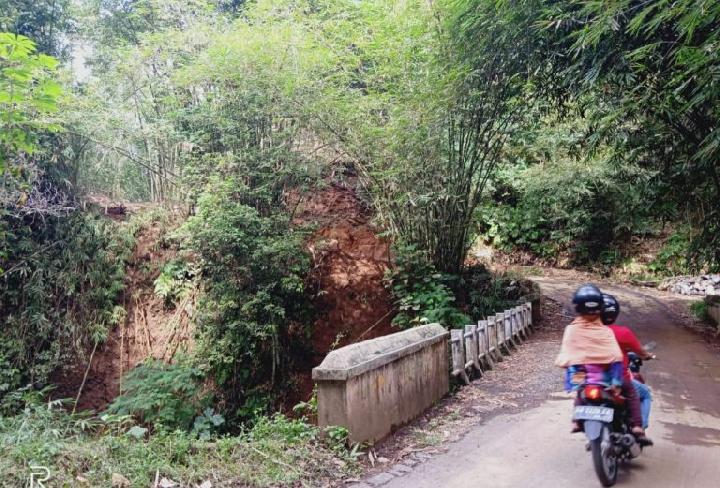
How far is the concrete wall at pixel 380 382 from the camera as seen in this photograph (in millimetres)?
4344

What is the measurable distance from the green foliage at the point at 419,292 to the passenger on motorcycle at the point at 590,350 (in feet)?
16.0

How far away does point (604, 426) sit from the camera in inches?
139

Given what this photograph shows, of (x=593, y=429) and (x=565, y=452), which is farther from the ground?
(x=593, y=429)

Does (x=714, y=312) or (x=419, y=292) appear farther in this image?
(x=714, y=312)

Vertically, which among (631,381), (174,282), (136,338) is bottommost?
(136,338)

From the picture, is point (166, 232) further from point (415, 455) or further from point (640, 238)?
point (640, 238)

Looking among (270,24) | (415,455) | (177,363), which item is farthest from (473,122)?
(177,363)

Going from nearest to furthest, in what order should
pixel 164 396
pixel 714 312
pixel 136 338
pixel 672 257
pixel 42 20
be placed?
1. pixel 164 396
2. pixel 136 338
3. pixel 714 312
4. pixel 42 20
5. pixel 672 257

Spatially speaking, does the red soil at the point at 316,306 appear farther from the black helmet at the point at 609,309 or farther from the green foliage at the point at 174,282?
the black helmet at the point at 609,309

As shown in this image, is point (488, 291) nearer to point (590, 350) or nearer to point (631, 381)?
point (631, 381)

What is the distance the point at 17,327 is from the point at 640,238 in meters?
21.4

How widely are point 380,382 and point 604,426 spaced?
6.57 ft

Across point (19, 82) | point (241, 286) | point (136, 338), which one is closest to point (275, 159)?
point (241, 286)

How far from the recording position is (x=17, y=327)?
10648 millimetres
